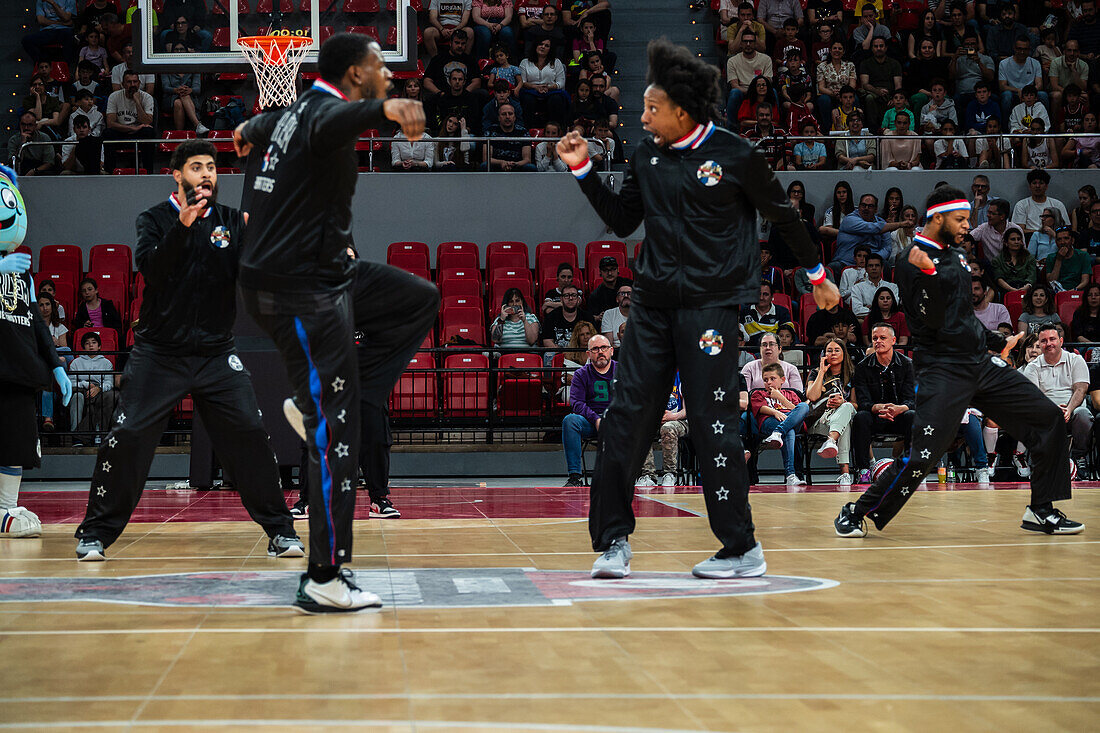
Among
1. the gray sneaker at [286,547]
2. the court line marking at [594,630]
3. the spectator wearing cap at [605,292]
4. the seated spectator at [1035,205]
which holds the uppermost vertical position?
the seated spectator at [1035,205]

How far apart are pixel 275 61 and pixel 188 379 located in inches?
293

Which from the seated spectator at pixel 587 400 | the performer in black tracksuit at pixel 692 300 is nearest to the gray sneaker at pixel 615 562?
the performer in black tracksuit at pixel 692 300

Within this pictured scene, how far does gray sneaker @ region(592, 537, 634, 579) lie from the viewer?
4.53 metres

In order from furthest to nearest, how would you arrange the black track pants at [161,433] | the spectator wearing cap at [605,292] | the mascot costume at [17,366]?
the spectator wearing cap at [605,292] < the mascot costume at [17,366] < the black track pants at [161,433]

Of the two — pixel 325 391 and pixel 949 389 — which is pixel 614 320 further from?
pixel 325 391

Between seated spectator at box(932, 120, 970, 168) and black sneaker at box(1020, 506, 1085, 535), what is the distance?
11040 mm

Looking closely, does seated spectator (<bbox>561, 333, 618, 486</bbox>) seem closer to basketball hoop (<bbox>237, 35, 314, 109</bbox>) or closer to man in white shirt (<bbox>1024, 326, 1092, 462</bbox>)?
basketball hoop (<bbox>237, 35, 314, 109</bbox>)

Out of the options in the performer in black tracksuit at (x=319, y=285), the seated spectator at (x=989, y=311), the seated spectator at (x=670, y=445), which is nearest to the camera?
the performer in black tracksuit at (x=319, y=285)

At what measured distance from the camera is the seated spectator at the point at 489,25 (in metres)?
17.2

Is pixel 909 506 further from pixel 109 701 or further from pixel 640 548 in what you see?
pixel 109 701

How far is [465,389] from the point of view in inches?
508

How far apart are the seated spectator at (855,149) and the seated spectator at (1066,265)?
277 centimetres

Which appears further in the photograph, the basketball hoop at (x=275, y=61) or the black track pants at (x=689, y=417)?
the basketball hoop at (x=275, y=61)

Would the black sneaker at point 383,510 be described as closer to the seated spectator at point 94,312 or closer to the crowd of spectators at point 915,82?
the seated spectator at point 94,312
